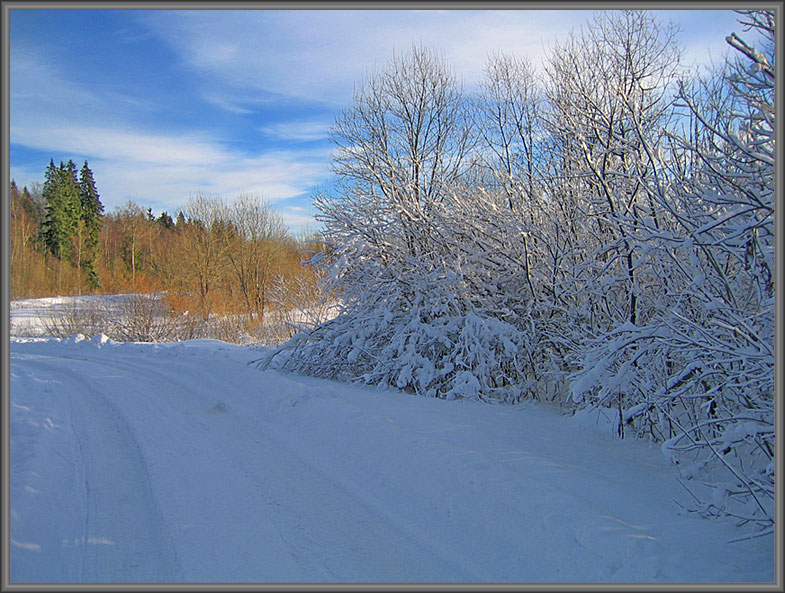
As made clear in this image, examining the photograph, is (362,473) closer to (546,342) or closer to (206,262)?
(546,342)

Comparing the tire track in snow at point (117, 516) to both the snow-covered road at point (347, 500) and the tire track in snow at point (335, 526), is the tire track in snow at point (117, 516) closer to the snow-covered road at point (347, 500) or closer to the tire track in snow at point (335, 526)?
the snow-covered road at point (347, 500)

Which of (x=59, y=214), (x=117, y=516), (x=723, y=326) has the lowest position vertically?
(x=117, y=516)

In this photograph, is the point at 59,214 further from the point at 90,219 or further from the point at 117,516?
the point at 117,516

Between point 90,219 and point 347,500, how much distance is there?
5277 centimetres

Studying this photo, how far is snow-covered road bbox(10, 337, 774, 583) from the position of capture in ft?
11.8

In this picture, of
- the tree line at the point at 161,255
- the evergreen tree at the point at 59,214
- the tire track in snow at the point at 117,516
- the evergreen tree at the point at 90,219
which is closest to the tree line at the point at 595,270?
the tire track in snow at the point at 117,516

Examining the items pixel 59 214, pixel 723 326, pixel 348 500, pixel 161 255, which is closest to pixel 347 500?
pixel 348 500

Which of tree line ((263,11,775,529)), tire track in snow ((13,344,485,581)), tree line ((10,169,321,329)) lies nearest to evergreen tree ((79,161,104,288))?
tree line ((10,169,321,329))

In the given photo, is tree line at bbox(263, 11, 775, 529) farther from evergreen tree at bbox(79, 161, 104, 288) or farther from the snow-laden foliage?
evergreen tree at bbox(79, 161, 104, 288)

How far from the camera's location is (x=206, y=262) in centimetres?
3638

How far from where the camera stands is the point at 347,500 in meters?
4.82

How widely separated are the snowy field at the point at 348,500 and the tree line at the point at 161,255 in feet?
62.6

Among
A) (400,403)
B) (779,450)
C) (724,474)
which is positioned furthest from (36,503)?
(724,474)

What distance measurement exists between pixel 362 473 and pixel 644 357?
333 cm
